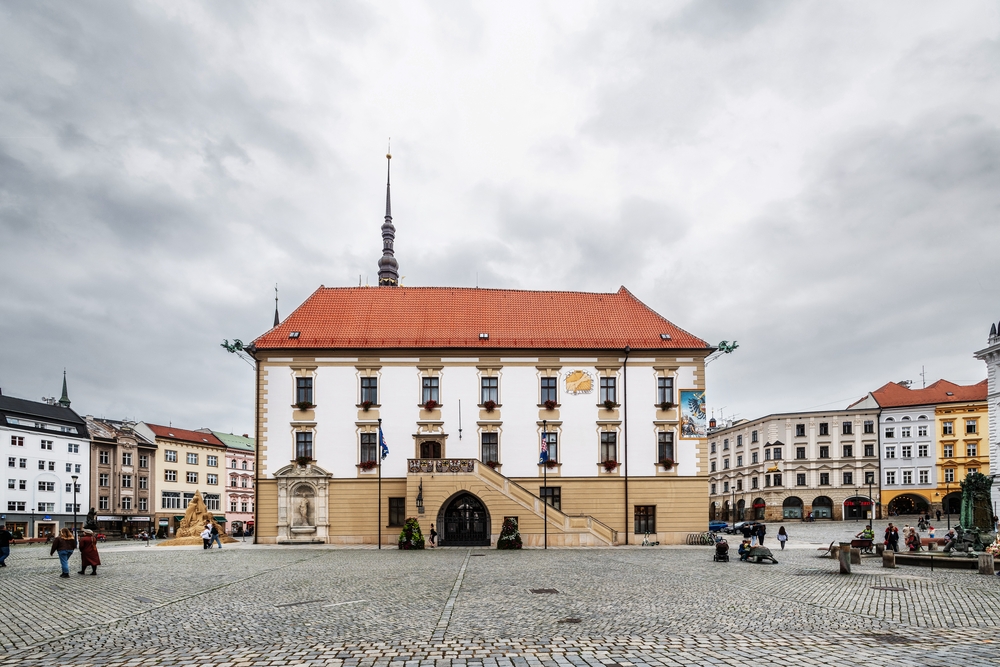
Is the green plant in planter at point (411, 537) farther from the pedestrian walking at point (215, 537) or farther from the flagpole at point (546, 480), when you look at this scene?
the pedestrian walking at point (215, 537)

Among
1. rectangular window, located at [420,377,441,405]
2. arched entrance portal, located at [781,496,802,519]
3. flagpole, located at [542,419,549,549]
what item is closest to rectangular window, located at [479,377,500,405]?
rectangular window, located at [420,377,441,405]

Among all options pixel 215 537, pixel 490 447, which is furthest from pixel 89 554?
pixel 490 447

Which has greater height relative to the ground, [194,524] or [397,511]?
[397,511]

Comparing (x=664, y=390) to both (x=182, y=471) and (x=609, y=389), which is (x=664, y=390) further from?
(x=182, y=471)

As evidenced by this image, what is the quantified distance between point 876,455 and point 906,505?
5880 millimetres

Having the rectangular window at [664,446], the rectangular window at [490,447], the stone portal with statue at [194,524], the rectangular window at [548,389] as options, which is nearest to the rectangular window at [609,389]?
the rectangular window at [548,389]

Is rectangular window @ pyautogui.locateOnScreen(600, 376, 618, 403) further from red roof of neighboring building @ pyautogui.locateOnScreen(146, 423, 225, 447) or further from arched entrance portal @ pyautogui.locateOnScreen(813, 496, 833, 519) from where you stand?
red roof of neighboring building @ pyautogui.locateOnScreen(146, 423, 225, 447)

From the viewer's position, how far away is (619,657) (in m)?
10.6

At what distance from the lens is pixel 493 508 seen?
38.4 metres

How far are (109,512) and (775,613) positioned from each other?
77.8 meters

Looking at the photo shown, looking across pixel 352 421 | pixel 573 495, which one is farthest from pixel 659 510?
pixel 352 421

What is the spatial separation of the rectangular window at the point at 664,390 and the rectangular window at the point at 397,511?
14446 millimetres

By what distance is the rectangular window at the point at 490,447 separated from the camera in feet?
137

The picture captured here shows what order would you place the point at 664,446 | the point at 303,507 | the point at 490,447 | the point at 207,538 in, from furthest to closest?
the point at 664,446, the point at 490,447, the point at 303,507, the point at 207,538
